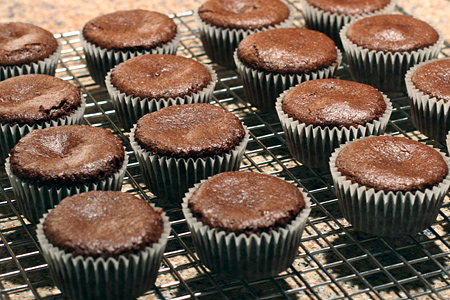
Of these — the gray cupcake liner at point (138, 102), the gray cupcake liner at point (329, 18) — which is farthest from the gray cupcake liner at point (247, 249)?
the gray cupcake liner at point (329, 18)

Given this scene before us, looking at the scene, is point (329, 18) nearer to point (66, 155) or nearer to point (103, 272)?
point (66, 155)

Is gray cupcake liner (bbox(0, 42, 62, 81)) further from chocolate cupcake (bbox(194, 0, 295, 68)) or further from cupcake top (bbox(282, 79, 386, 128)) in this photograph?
cupcake top (bbox(282, 79, 386, 128))

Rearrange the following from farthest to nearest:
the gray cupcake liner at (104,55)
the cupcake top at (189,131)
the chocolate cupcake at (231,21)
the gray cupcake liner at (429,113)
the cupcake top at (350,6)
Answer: the cupcake top at (350,6) → the chocolate cupcake at (231,21) → the gray cupcake liner at (104,55) → the gray cupcake liner at (429,113) → the cupcake top at (189,131)

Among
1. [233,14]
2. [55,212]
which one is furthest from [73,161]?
[233,14]

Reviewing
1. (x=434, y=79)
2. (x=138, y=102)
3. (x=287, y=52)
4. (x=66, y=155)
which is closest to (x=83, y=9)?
(x=138, y=102)

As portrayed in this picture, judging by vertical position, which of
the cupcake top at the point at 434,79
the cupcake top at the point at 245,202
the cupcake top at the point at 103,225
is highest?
the cupcake top at the point at 434,79

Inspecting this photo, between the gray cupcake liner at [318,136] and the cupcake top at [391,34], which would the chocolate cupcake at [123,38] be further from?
the cupcake top at [391,34]

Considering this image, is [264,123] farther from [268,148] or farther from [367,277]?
[367,277]

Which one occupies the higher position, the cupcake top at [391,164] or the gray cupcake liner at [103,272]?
the cupcake top at [391,164]
